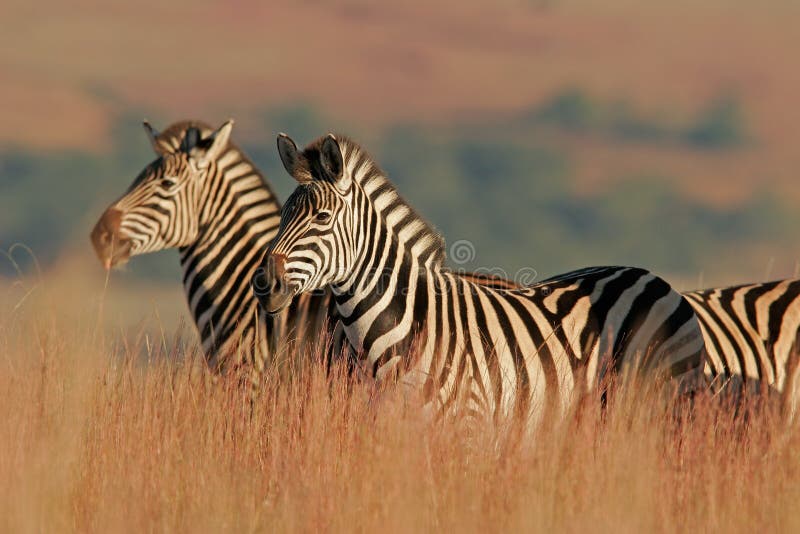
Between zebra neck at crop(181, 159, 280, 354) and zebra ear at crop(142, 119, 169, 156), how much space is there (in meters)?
0.66

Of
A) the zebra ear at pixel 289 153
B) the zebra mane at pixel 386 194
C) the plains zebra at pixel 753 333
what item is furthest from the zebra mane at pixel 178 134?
the plains zebra at pixel 753 333

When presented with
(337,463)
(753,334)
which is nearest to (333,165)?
(337,463)

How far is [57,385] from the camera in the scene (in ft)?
25.8

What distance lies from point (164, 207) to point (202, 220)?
0.38m

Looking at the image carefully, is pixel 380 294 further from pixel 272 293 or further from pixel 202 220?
pixel 202 220

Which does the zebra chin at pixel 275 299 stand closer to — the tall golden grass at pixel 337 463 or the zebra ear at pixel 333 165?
the tall golden grass at pixel 337 463

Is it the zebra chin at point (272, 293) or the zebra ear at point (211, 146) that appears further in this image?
the zebra ear at point (211, 146)

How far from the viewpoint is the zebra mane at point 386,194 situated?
7680 millimetres

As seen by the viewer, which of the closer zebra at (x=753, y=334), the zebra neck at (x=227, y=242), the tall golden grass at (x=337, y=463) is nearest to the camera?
the tall golden grass at (x=337, y=463)

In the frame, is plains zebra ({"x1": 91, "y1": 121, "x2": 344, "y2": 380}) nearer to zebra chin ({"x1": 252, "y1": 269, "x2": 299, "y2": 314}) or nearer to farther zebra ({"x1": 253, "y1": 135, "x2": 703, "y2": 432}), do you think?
farther zebra ({"x1": 253, "y1": 135, "x2": 703, "y2": 432})

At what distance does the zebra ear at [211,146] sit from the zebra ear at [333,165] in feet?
9.49

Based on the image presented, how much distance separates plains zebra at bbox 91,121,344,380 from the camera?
32.9 ft

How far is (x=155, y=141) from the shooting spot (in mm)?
10578

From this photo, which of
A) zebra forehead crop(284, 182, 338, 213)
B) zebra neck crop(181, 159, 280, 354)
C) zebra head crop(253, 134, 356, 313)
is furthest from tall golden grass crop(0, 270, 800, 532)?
zebra neck crop(181, 159, 280, 354)
